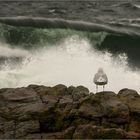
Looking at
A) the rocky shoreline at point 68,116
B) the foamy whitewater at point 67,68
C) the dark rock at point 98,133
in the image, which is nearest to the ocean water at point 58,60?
the foamy whitewater at point 67,68

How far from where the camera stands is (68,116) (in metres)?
15.4

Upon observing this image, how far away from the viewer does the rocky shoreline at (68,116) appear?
46.7 ft

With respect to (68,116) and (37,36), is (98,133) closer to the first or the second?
(68,116)

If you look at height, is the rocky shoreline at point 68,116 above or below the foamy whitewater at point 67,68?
below

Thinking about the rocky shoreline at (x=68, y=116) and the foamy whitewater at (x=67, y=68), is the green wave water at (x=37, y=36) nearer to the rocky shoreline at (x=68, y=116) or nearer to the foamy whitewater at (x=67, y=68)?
the foamy whitewater at (x=67, y=68)

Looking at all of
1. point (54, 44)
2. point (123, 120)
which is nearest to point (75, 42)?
point (54, 44)

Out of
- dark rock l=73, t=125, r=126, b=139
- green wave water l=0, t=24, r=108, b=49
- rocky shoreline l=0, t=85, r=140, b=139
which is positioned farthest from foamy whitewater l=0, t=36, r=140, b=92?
dark rock l=73, t=125, r=126, b=139

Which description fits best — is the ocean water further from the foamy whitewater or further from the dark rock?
the dark rock

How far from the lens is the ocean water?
26297 millimetres

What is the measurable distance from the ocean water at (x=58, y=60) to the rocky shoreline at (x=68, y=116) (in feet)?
28.8

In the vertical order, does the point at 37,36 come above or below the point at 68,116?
above

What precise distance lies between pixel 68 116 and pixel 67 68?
12962 millimetres

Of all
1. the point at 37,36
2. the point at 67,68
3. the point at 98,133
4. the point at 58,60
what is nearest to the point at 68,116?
the point at 98,133

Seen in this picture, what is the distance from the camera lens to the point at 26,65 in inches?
1125
